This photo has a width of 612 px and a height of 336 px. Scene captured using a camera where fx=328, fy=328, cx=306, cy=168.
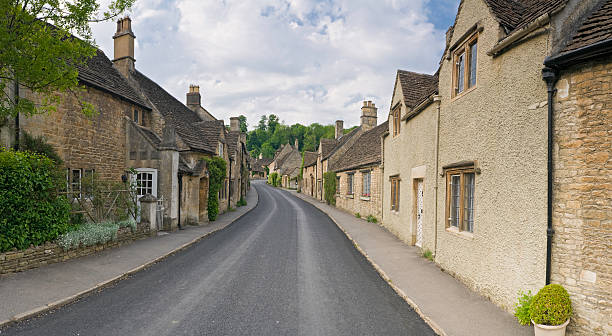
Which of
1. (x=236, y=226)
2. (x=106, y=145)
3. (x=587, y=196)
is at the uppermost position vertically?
(x=106, y=145)

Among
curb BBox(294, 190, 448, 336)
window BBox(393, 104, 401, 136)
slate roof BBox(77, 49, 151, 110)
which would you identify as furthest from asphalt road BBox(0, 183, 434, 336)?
slate roof BBox(77, 49, 151, 110)

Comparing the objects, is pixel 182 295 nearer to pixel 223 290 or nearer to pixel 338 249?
pixel 223 290

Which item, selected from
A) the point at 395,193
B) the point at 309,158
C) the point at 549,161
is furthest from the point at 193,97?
the point at 549,161

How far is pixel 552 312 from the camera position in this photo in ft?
15.4

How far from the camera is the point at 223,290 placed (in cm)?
729

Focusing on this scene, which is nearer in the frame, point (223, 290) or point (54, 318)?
point (54, 318)

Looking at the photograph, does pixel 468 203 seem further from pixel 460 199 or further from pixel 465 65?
pixel 465 65

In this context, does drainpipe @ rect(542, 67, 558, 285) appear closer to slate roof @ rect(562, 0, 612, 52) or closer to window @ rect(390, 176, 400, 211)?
slate roof @ rect(562, 0, 612, 52)

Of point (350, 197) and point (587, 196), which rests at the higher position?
point (587, 196)

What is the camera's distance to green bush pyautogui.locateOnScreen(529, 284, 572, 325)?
470 centimetres

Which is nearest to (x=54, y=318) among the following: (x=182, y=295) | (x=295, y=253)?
(x=182, y=295)

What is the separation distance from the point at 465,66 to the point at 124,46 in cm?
1943

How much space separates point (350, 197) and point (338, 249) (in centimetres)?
1375

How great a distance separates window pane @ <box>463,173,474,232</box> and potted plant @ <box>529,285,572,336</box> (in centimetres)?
298
